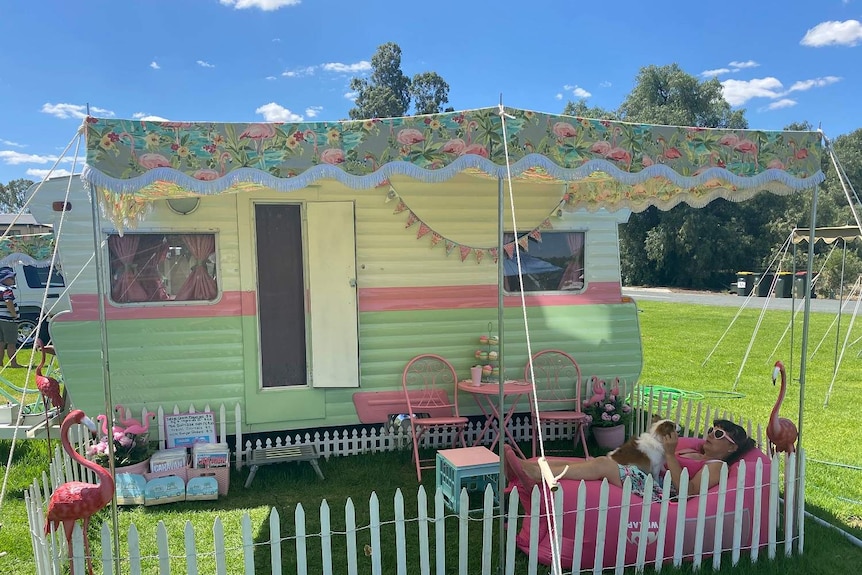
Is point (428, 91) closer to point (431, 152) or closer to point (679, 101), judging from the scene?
point (679, 101)

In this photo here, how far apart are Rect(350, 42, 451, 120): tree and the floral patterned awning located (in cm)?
3644

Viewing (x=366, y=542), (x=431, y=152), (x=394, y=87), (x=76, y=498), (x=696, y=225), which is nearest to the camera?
(x=76, y=498)

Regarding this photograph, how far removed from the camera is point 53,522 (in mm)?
2736

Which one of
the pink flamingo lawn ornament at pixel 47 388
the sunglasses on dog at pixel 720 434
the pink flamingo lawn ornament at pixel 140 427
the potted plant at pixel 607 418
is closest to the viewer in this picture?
the sunglasses on dog at pixel 720 434

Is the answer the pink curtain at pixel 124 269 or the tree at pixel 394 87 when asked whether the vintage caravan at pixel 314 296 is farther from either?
the tree at pixel 394 87

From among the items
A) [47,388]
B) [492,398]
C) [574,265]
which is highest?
[574,265]

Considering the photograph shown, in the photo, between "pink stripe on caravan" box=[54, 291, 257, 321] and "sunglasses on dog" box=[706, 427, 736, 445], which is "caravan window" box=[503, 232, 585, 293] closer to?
"sunglasses on dog" box=[706, 427, 736, 445]

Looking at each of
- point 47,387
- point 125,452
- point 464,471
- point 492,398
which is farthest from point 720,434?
point 47,387

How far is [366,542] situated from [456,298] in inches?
97.0

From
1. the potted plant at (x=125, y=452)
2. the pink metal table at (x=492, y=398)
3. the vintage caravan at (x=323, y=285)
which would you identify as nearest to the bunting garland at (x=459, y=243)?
the vintage caravan at (x=323, y=285)

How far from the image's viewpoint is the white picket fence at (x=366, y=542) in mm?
2645

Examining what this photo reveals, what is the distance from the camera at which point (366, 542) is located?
3.81 meters

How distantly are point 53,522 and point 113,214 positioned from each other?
2235 mm

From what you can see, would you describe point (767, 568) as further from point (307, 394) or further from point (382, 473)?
point (307, 394)
